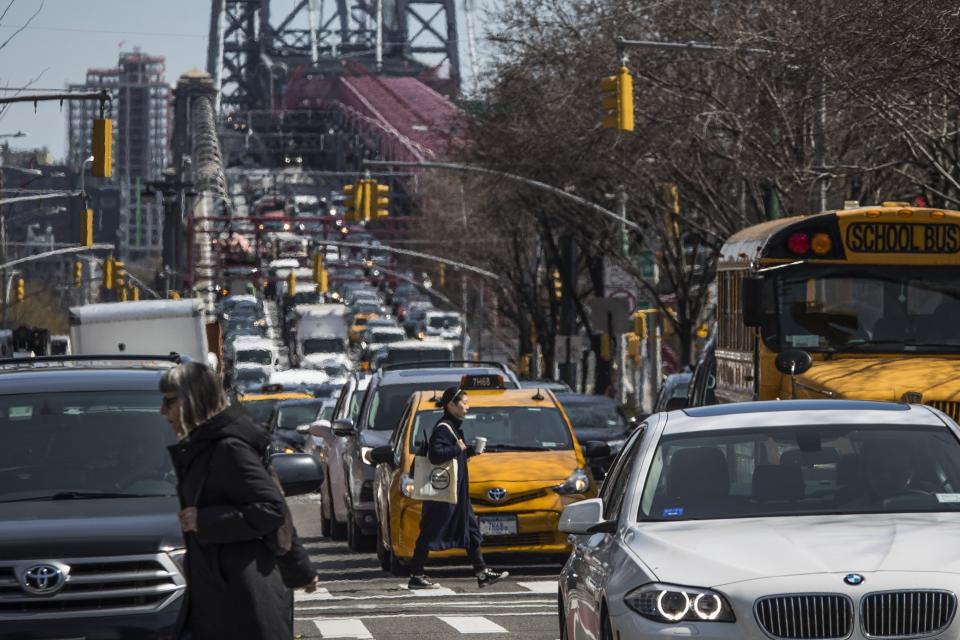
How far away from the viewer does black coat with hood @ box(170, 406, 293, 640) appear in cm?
770

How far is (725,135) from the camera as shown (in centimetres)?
4022

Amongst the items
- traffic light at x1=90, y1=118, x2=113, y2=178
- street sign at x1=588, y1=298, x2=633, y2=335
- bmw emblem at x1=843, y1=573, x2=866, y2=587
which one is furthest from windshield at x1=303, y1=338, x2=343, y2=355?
bmw emblem at x1=843, y1=573, x2=866, y2=587

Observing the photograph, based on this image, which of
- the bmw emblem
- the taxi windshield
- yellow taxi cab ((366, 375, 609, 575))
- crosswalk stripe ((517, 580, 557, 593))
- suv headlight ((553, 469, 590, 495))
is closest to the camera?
the bmw emblem

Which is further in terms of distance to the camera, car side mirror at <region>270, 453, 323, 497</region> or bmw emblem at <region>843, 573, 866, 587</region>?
car side mirror at <region>270, 453, 323, 497</region>

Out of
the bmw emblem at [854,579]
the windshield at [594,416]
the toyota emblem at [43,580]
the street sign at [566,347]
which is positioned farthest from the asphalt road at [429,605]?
the street sign at [566,347]

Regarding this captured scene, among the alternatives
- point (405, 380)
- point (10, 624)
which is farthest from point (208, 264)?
point (10, 624)

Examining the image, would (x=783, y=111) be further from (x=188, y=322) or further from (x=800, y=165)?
(x=188, y=322)

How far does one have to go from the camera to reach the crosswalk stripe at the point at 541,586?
57.1ft

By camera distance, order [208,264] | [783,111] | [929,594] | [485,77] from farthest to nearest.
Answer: [208,264] < [485,77] < [783,111] < [929,594]

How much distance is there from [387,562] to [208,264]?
15112 cm

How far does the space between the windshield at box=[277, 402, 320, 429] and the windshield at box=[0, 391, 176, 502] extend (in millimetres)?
25909

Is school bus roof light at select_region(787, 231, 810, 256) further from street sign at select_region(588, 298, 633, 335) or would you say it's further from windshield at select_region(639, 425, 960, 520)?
street sign at select_region(588, 298, 633, 335)

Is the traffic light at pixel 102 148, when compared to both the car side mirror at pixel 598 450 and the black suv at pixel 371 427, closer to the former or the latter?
the black suv at pixel 371 427

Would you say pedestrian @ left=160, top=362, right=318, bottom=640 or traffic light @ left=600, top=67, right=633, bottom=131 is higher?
traffic light @ left=600, top=67, right=633, bottom=131
